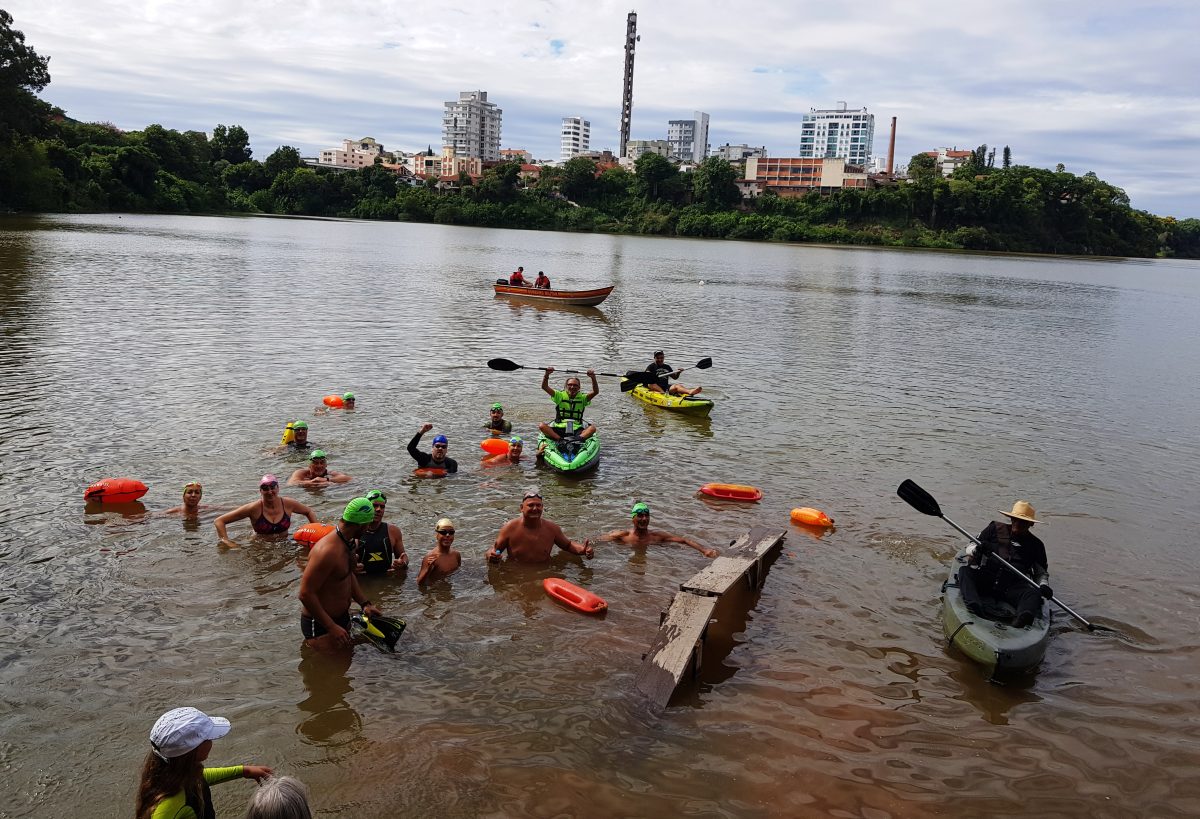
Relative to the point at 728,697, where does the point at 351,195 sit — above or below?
above

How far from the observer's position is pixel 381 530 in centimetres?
1055

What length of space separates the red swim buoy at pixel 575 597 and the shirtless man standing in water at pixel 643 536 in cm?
174

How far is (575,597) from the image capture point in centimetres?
1013

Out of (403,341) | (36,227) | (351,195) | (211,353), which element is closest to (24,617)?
(211,353)

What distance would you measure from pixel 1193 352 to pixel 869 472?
1065 inches

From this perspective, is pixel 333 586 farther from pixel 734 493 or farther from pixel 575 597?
pixel 734 493

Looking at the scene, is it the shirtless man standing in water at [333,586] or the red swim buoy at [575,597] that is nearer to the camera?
the shirtless man standing in water at [333,586]

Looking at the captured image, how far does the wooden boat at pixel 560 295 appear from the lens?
38594 mm

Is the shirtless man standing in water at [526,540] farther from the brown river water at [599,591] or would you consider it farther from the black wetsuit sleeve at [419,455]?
the black wetsuit sleeve at [419,455]

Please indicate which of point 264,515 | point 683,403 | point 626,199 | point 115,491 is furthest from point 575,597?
point 626,199

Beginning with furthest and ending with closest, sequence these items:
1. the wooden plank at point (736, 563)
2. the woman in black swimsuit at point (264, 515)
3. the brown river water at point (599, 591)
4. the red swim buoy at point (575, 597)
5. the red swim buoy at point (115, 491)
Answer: the red swim buoy at point (115, 491) < the woman in black swimsuit at point (264, 515) < the red swim buoy at point (575, 597) < the wooden plank at point (736, 563) < the brown river water at point (599, 591)

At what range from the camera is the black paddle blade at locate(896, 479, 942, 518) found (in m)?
10.9

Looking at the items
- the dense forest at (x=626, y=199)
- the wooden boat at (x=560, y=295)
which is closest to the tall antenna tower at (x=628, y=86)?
the dense forest at (x=626, y=199)

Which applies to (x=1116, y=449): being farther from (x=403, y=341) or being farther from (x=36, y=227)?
(x=36, y=227)
